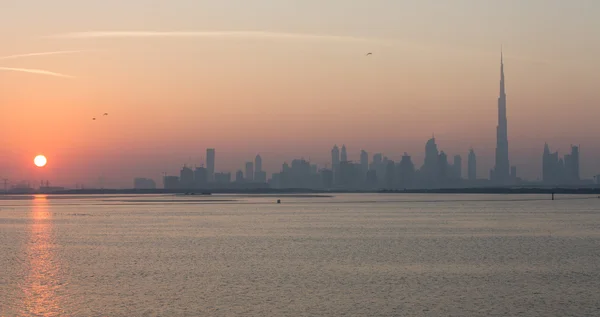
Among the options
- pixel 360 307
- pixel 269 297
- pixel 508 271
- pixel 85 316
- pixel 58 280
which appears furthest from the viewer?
pixel 508 271

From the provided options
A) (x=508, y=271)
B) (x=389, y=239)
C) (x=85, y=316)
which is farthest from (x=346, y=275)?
(x=389, y=239)

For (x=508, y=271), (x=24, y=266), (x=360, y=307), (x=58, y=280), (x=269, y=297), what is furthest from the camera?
(x=24, y=266)

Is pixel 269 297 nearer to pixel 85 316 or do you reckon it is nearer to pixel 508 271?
pixel 85 316

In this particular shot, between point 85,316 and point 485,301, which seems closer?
point 85,316

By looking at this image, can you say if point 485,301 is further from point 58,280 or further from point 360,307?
point 58,280

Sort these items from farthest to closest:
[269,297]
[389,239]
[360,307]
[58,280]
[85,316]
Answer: [389,239] → [58,280] → [269,297] → [360,307] → [85,316]

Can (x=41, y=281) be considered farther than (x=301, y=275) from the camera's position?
No

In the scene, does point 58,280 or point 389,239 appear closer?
point 58,280

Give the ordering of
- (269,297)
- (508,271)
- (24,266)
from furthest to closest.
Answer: (24,266)
(508,271)
(269,297)

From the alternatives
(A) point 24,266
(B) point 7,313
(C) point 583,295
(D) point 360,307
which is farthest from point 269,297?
(A) point 24,266
